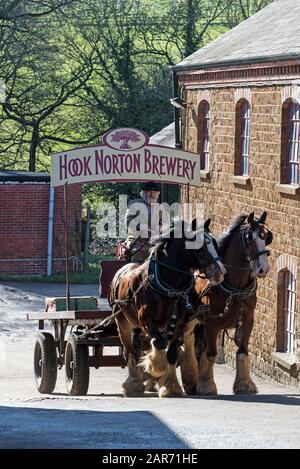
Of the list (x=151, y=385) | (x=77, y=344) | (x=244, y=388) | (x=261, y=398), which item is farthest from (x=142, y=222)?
(x=261, y=398)

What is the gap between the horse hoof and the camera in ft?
57.9

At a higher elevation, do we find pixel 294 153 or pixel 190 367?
pixel 294 153

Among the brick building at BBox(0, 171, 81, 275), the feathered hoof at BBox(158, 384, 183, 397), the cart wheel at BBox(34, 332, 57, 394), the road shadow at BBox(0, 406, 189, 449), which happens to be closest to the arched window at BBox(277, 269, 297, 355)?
the cart wheel at BBox(34, 332, 57, 394)

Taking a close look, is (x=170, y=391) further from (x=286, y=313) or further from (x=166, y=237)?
(x=286, y=313)

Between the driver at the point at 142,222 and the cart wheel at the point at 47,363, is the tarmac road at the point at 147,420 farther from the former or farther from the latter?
the driver at the point at 142,222

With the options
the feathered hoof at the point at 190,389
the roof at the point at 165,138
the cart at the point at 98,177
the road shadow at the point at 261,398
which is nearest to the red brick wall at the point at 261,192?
the cart at the point at 98,177

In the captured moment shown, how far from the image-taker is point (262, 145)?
22.0 metres

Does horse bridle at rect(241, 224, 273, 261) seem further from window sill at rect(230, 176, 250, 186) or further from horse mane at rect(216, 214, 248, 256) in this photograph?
window sill at rect(230, 176, 250, 186)

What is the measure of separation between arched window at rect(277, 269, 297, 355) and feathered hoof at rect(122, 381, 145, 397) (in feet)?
12.5

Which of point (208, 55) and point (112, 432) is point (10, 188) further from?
point (112, 432)

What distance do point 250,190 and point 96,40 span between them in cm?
2430

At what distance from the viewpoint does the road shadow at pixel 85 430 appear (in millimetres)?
11555

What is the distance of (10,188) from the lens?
1497 inches
